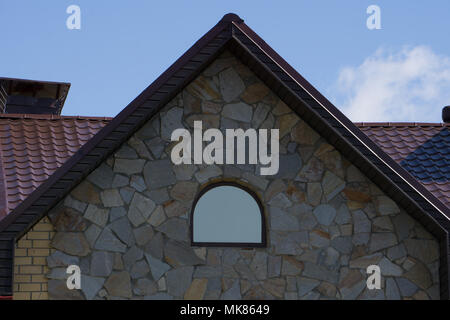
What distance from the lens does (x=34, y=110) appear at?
1911cm


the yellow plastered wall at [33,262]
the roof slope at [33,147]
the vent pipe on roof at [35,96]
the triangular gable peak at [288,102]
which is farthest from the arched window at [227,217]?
the vent pipe on roof at [35,96]

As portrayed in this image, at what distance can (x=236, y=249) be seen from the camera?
1277 cm

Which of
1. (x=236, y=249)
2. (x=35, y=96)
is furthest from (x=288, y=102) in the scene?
(x=35, y=96)

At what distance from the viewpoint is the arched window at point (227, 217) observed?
42.2 ft

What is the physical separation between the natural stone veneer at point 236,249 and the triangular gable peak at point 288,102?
0.21m

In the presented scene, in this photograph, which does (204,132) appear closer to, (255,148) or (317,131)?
(255,148)

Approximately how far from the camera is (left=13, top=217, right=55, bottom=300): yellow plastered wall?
12234 millimetres

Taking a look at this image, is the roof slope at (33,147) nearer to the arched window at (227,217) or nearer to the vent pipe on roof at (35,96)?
the arched window at (227,217)

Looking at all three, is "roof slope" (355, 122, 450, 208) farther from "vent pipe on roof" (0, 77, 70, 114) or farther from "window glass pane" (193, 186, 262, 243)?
"vent pipe on roof" (0, 77, 70, 114)

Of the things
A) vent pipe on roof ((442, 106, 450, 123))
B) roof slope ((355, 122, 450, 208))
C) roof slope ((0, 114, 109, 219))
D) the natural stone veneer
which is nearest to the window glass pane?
the natural stone veneer

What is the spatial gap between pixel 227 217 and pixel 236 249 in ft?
1.63

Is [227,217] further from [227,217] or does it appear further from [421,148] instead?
[421,148]

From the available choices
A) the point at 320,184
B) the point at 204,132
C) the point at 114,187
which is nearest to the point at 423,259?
the point at 320,184
